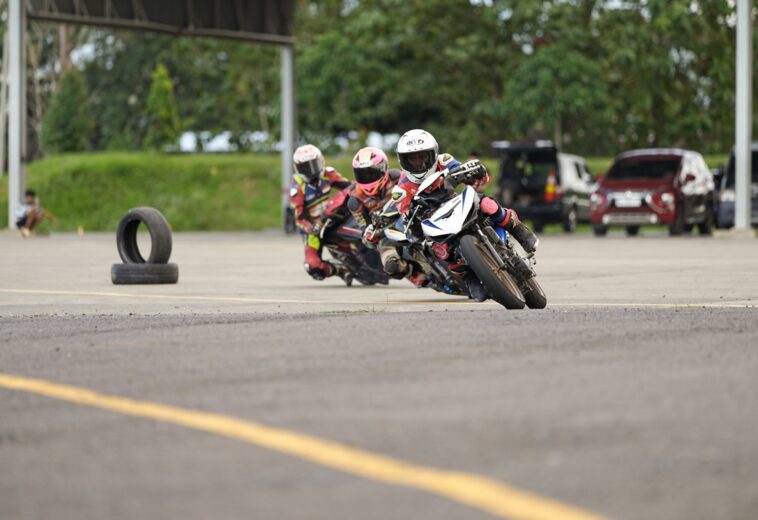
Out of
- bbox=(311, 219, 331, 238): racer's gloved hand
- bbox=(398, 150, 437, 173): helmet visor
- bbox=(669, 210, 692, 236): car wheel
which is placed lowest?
bbox=(669, 210, 692, 236): car wheel

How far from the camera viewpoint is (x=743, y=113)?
36812mm

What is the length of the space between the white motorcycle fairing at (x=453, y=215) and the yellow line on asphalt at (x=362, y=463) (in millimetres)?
6144

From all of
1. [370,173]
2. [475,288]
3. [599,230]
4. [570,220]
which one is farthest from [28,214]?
[475,288]

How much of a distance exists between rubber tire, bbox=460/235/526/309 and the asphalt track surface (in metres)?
0.75

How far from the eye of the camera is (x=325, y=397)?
7.82m

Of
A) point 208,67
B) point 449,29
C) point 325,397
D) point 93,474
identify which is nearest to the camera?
point 93,474

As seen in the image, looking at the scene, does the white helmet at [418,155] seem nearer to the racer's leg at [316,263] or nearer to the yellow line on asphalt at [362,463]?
the racer's leg at [316,263]

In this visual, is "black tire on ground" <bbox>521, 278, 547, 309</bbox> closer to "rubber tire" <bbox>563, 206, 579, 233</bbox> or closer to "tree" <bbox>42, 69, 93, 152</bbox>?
"rubber tire" <bbox>563, 206, 579, 233</bbox>

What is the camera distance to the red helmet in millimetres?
18312

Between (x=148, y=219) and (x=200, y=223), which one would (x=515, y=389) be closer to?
(x=148, y=219)

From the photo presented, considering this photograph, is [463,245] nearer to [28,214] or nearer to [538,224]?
[538,224]

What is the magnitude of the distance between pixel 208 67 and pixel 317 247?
62.5 m

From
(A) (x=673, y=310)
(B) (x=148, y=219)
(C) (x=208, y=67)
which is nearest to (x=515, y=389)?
(A) (x=673, y=310)

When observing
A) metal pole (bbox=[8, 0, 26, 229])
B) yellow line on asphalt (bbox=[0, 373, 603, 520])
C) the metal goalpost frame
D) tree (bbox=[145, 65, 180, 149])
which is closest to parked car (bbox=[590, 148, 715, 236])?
the metal goalpost frame
